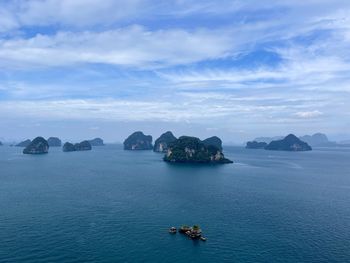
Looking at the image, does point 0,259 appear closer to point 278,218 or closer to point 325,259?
point 325,259

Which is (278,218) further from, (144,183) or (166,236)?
(144,183)

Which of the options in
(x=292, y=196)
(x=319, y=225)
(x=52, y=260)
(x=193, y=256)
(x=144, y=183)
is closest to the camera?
(x=52, y=260)

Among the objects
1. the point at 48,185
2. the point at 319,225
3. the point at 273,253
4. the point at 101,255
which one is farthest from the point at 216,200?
the point at 48,185

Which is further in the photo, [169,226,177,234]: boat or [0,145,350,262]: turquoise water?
[169,226,177,234]: boat

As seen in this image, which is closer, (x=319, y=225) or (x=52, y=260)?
(x=52, y=260)

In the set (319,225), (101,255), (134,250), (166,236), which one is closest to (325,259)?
(319,225)

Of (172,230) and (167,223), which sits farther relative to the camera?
(167,223)

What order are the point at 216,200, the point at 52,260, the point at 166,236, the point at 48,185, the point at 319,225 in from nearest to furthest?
the point at 52,260
the point at 166,236
the point at 319,225
the point at 216,200
the point at 48,185

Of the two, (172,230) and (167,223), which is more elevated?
(167,223)

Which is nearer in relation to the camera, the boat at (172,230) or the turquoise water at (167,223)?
the turquoise water at (167,223)
